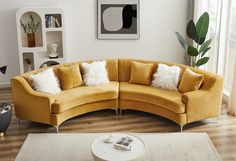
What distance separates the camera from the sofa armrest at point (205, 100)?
531cm

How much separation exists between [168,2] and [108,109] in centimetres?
273

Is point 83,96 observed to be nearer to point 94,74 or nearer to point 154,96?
point 94,74

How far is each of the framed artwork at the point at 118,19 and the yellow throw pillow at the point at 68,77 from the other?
1631mm

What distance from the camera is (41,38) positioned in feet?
24.2

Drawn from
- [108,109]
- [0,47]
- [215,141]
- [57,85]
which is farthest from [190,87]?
[0,47]

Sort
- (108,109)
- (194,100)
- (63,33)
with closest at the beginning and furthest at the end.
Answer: (194,100) → (108,109) → (63,33)

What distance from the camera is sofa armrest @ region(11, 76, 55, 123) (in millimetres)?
5328

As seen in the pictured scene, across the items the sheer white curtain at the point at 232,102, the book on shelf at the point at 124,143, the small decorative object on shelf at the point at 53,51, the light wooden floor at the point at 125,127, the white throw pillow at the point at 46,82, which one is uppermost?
the small decorative object on shelf at the point at 53,51

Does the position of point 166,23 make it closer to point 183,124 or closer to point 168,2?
point 168,2

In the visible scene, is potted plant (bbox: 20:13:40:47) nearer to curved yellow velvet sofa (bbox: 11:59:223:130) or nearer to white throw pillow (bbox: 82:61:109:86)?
curved yellow velvet sofa (bbox: 11:59:223:130)

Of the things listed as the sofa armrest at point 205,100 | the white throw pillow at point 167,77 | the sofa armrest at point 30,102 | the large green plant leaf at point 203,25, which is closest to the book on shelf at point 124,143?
the sofa armrest at point 205,100

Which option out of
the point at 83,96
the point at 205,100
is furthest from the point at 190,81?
the point at 83,96

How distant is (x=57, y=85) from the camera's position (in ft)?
19.2

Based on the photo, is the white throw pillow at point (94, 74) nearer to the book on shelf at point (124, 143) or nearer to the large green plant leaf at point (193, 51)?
the large green plant leaf at point (193, 51)
